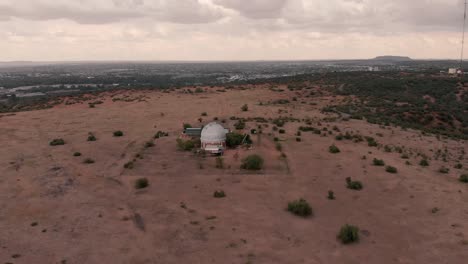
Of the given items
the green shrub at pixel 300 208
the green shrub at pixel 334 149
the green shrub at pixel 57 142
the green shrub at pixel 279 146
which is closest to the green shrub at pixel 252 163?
the green shrub at pixel 279 146

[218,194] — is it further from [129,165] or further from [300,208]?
[129,165]

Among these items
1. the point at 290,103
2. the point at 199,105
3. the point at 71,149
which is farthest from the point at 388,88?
the point at 71,149

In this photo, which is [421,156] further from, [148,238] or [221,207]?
[148,238]

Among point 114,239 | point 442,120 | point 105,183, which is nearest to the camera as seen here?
point 114,239

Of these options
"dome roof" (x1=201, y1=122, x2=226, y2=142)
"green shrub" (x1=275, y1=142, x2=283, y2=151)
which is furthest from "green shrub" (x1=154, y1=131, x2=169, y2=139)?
"green shrub" (x1=275, y1=142, x2=283, y2=151)

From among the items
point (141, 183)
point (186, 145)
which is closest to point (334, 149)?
point (186, 145)

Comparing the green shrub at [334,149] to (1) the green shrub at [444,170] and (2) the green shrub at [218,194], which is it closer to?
(1) the green shrub at [444,170]

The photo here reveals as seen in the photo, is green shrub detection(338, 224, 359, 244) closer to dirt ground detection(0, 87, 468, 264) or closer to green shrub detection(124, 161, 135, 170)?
dirt ground detection(0, 87, 468, 264)

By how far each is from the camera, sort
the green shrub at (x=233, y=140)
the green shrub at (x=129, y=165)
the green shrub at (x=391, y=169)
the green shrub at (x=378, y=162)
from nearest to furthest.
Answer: the green shrub at (x=391, y=169) < the green shrub at (x=129, y=165) < the green shrub at (x=378, y=162) < the green shrub at (x=233, y=140)
